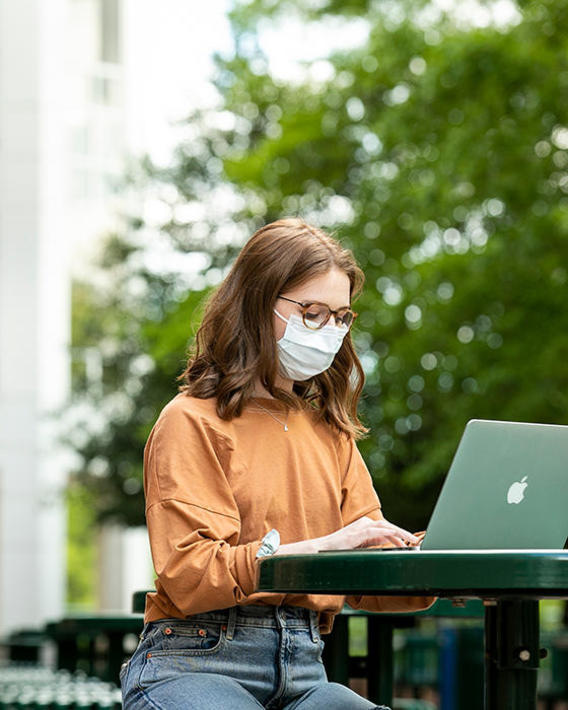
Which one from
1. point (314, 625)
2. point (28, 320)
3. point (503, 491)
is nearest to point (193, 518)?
point (314, 625)

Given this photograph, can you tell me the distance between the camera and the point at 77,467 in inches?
1192

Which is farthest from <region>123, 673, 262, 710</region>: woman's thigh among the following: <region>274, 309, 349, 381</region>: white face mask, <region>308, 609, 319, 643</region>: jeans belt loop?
<region>274, 309, 349, 381</region>: white face mask

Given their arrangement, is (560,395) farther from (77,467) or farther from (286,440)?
(77,467)

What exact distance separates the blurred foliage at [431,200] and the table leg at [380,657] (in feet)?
25.8

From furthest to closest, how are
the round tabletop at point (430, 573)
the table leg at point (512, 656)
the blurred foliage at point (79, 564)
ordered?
1. the blurred foliage at point (79, 564)
2. the table leg at point (512, 656)
3. the round tabletop at point (430, 573)

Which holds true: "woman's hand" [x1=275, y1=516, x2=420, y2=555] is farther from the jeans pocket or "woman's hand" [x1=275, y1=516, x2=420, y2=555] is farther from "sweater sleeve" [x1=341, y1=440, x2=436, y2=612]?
"sweater sleeve" [x1=341, y1=440, x2=436, y2=612]

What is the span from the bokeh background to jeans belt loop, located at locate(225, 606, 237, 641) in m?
1.73

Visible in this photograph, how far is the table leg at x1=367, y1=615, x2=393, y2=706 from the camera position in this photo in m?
4.68

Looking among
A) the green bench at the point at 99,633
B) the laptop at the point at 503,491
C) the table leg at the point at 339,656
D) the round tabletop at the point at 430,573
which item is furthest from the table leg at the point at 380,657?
the round tabletop at the point at 430,573

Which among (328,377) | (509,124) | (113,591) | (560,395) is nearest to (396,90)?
(509,124)

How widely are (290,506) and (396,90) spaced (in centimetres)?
1288

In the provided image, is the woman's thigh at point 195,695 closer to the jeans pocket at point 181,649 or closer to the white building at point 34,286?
the jeans pocket at point 181,649

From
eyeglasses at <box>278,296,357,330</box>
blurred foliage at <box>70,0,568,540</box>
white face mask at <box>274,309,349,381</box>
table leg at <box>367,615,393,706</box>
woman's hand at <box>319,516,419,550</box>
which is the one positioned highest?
blurred foliage at <box>70,0,568,540</box>

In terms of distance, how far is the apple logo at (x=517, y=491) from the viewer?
3000 millimetres
